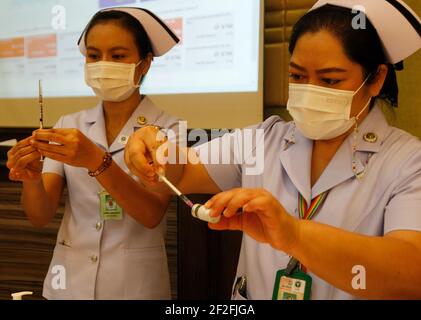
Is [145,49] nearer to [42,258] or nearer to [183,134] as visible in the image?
[183,134]

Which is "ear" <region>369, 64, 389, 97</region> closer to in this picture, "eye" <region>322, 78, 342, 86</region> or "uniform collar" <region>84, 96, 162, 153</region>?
"eye" <region>322, 78, 342, 86</region>

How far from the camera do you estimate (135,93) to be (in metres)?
1.15

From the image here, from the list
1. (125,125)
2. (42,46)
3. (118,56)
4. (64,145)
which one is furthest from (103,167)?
(42,46)

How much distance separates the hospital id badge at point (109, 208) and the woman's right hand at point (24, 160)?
0.17m

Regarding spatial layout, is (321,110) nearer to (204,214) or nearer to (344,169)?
(344,169)

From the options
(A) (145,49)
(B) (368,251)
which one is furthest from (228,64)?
(B) (368,251)

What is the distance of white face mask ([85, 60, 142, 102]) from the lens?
3.53 feet

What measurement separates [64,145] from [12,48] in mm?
1102

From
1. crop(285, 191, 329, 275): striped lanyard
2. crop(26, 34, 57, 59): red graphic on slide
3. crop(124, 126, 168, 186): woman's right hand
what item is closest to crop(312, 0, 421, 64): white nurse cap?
crop(285, 191, 329, 275): striped lanyard

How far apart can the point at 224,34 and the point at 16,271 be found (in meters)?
1.37

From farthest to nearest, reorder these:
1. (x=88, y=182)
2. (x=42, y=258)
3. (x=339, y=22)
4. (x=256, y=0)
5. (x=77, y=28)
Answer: (x=42, y=258)
(x=77, y=28)
(x=256, y=0)
(x=88, y=182)
(x=339, y=22)

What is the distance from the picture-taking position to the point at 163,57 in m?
1.45

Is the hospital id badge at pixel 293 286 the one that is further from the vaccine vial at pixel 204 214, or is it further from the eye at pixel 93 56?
the eye at pixel 93 56

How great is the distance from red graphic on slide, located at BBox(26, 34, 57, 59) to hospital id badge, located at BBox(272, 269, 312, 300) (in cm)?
131
